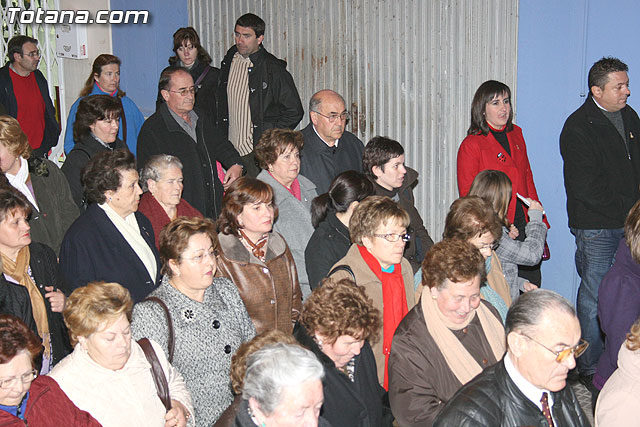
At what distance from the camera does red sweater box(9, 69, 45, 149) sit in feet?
23.1

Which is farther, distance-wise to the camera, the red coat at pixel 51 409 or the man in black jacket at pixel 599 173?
the man in black jacket at pixel 599 173

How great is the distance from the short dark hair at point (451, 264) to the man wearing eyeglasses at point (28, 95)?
4619 millimetres

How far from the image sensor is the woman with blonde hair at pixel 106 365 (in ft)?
10.1

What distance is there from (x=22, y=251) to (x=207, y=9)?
471 centimetres

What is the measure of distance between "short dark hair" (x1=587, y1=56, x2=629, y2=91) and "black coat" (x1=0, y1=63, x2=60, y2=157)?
491 cm

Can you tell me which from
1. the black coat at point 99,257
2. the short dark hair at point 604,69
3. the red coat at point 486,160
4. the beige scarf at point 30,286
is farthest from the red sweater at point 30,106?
the short dark hair at point 604,69

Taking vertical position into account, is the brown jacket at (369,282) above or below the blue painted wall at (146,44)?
below

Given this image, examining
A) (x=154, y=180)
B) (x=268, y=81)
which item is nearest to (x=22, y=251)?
(x=154, y=180)

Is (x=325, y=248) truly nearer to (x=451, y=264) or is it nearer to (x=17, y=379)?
(x=451, y=264)

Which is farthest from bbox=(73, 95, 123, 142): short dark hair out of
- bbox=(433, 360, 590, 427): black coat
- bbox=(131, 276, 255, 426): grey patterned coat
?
bbox=(433, 360, 590, 427): black coat

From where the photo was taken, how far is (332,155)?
571 cm

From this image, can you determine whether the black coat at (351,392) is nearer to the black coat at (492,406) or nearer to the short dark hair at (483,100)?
the black coat at (492,406)

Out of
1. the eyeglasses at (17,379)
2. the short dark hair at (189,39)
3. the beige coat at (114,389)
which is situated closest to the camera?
the eyeglasses at (17,379)

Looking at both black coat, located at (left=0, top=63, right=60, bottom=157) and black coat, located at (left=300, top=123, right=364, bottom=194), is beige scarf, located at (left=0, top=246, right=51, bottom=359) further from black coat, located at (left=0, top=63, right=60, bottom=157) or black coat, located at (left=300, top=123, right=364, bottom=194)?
black coat, located at (left=0, top=63, right=60, bottom=157)
